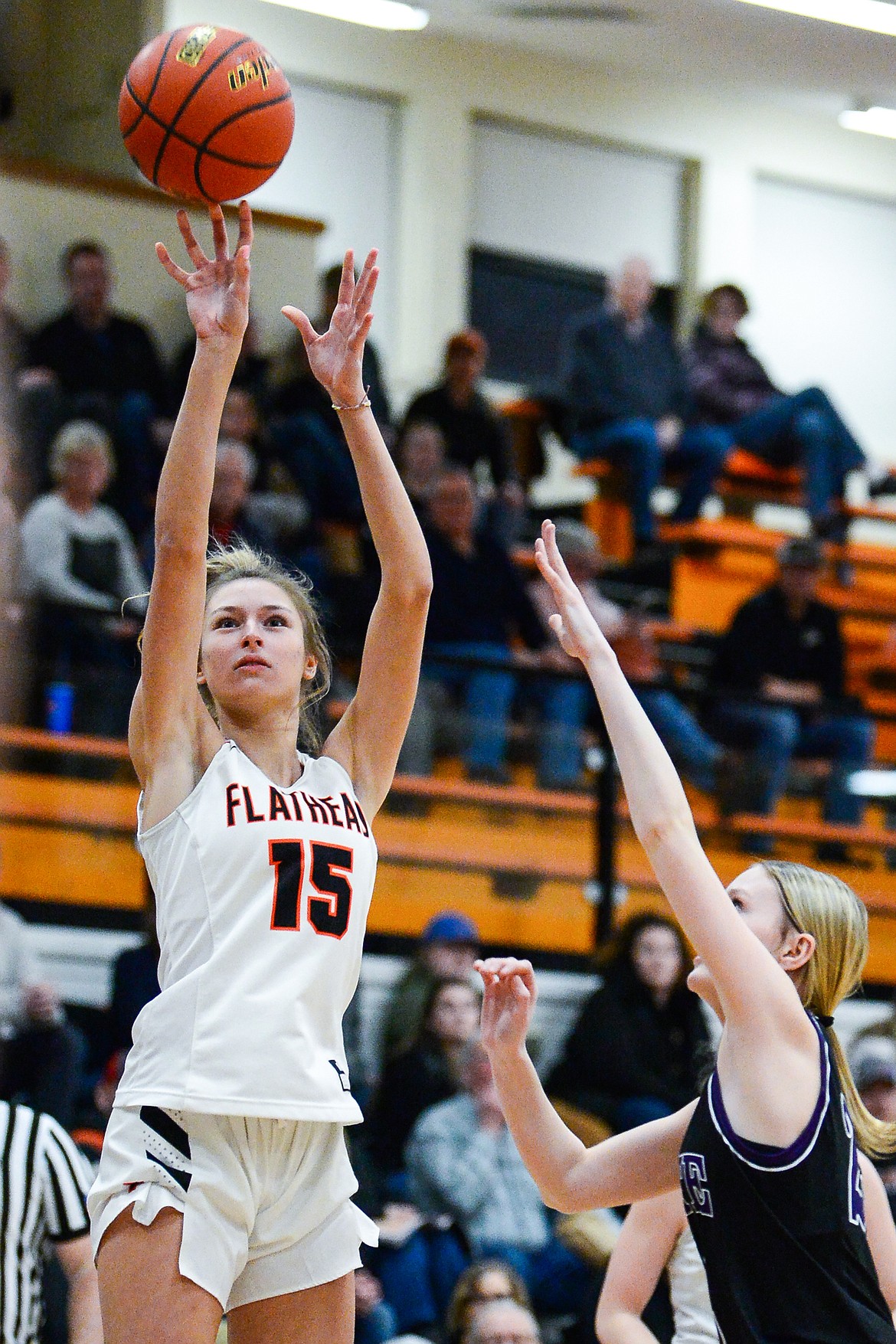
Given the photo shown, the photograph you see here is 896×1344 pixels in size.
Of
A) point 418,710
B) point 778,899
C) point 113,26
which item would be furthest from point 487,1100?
point 113,26

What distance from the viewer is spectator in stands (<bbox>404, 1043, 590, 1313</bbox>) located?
19.7 feet

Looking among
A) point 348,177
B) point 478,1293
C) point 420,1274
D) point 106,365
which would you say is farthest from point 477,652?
point 348,177

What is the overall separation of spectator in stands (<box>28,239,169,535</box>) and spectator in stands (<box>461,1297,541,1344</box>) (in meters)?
3.86

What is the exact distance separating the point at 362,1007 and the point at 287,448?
3051 mm

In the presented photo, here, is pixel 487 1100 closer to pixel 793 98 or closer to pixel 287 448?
pixel 287 448

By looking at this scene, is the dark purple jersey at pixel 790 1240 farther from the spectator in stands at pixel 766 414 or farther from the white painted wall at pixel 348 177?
the white painted wall at pixel 348 177

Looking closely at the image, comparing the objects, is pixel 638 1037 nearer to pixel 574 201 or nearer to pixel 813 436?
pixel 813 436

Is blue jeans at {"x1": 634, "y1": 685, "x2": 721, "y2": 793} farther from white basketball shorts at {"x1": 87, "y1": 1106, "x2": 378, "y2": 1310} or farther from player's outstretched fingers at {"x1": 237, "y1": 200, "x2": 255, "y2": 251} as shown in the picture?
white basketball shorts at {"x1": 87, "y1": 1106, "x2": 378, "y2": 1310}

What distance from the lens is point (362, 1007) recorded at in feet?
22.1

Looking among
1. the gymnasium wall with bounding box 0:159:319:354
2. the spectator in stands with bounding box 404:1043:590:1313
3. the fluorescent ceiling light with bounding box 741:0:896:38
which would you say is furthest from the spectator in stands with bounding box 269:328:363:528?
the fluorescent ceiling light with bounding box 741:0:896:38

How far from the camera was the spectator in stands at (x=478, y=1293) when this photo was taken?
221 inches

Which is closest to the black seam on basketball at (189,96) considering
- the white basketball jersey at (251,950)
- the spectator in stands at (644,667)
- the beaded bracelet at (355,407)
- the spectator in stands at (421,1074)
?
the beaded bracelet at (355,407)

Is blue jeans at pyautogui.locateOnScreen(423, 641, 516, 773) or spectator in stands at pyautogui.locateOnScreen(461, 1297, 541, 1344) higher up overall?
blue jeans at pyautogui.locateOnScreen(423, 641, 516, 773)

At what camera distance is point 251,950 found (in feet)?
8.87
